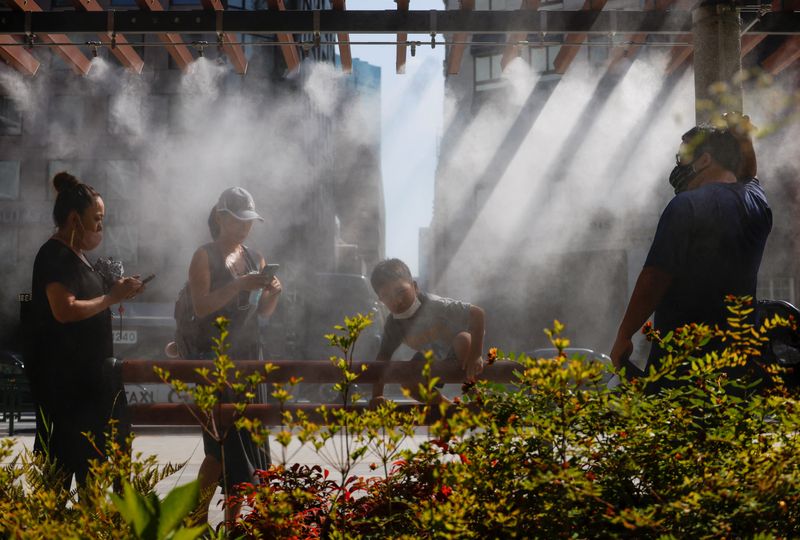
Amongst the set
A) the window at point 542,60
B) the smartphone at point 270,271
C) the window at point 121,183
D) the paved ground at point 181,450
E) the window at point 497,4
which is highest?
the window at point 497,4

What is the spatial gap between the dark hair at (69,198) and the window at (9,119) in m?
26.6

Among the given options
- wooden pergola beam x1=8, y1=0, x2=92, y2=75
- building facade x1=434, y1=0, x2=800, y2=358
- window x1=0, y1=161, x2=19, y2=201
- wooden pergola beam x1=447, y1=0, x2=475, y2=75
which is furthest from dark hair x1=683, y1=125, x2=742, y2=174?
window x1=0, y1=161, x2=19, y2=201

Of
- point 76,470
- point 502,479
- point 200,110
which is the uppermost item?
point 200,110

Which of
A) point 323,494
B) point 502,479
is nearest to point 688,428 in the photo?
point 502,479

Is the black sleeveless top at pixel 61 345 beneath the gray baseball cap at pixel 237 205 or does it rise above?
beneath

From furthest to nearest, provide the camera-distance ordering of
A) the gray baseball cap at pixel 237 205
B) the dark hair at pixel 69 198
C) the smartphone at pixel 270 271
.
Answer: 1. the gray baseball cap at pixel 237 205
2. the smartphone at pixel 270 271
3. the dark hair at pixel 69 198

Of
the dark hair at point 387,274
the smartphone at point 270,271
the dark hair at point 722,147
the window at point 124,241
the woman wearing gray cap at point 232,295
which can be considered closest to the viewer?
the dark hair at point 722,147

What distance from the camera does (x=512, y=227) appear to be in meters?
26.8

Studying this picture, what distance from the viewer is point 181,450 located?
834cm

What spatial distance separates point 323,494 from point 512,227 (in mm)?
24965

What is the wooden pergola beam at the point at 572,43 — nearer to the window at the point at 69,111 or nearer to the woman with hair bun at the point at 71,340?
the woman with hair bun at the point at 71,340

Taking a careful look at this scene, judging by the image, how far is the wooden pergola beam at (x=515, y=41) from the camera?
4.56 meters

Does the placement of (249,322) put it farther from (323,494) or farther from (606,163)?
(606,163)

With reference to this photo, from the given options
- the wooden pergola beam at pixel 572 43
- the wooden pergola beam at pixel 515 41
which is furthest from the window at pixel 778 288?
the wooden pergola beam at pixel 515 41
